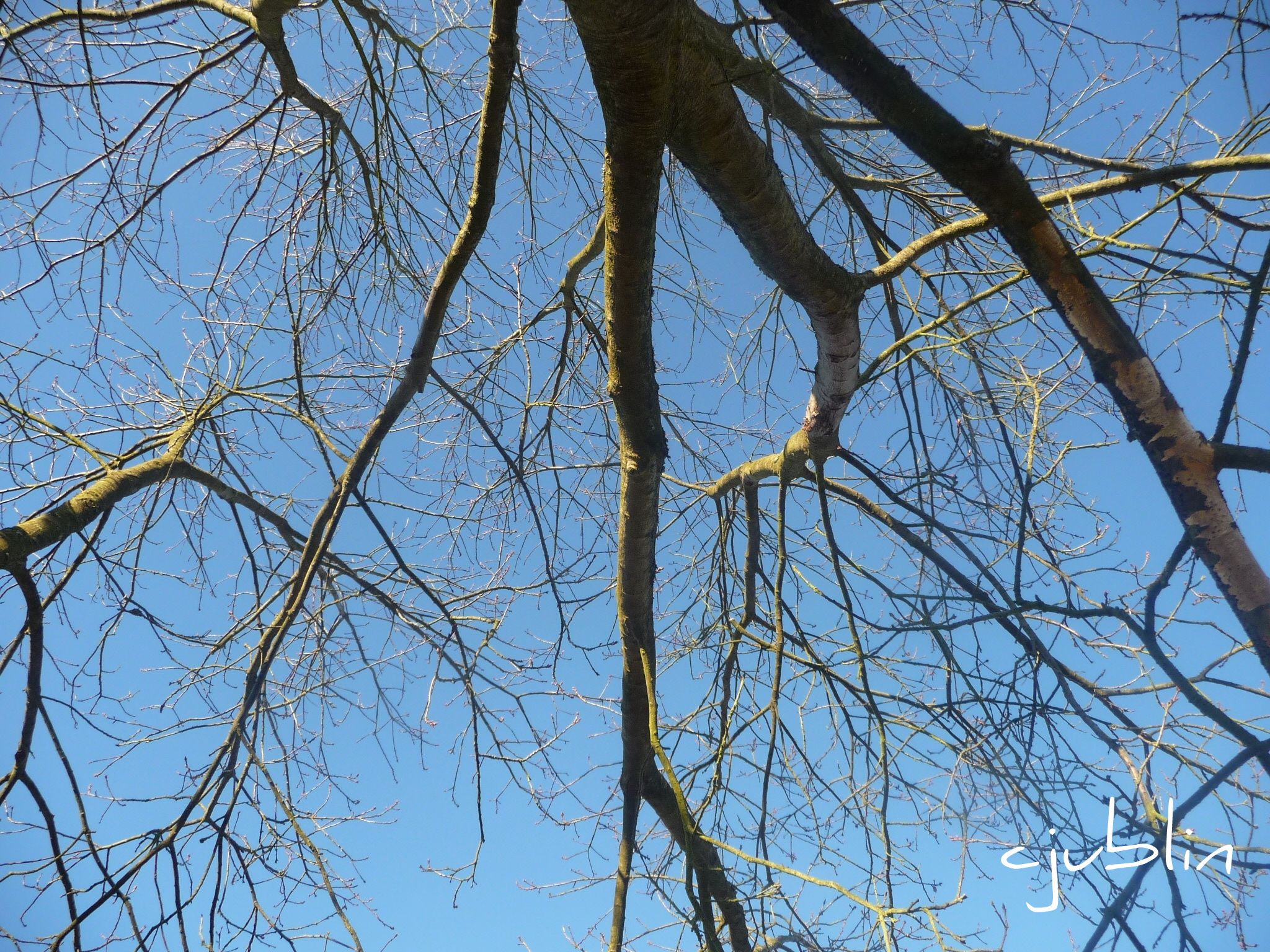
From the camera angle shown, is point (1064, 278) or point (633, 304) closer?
point (1064, 278)

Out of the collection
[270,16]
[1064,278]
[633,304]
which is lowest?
[1064,278]

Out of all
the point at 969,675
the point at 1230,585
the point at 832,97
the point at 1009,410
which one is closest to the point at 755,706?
the point at 969,675

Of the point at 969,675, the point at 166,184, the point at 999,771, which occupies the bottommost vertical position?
the point at 999,771

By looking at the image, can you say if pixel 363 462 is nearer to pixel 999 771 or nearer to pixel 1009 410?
pixel 999 771

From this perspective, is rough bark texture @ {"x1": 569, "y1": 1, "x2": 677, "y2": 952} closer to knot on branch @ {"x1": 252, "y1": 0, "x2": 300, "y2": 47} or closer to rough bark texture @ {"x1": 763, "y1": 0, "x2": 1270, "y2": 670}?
rough bark texture @ {"x1": 763, "y1": 0, "x2": 1270, "y2": 670}

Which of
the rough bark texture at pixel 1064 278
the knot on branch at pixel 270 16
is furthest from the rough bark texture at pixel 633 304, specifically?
the knot on branch at pixel 270 16

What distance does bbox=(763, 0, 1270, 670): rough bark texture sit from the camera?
1.30 m

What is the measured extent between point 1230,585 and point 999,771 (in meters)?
0.71

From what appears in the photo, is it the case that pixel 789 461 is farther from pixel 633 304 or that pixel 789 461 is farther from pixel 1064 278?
pixel 1064 278

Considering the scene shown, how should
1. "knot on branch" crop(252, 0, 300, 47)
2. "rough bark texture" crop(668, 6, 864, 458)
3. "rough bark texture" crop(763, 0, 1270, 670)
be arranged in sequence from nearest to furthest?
"rough bark texture" crop(763, 0, 1270, 670), "rough bark texture" crop(668, 6, 864, 458), "knot on branch" crop(252, 0, 300, 47)

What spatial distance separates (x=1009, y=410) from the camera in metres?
2.88

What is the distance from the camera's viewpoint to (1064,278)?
1.33 meters

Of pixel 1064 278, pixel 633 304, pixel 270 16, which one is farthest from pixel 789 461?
pixel 270 16

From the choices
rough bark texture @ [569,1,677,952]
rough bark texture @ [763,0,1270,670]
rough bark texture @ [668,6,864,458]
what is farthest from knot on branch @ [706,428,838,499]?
rough bark texture @ [763,0,1270,670]
